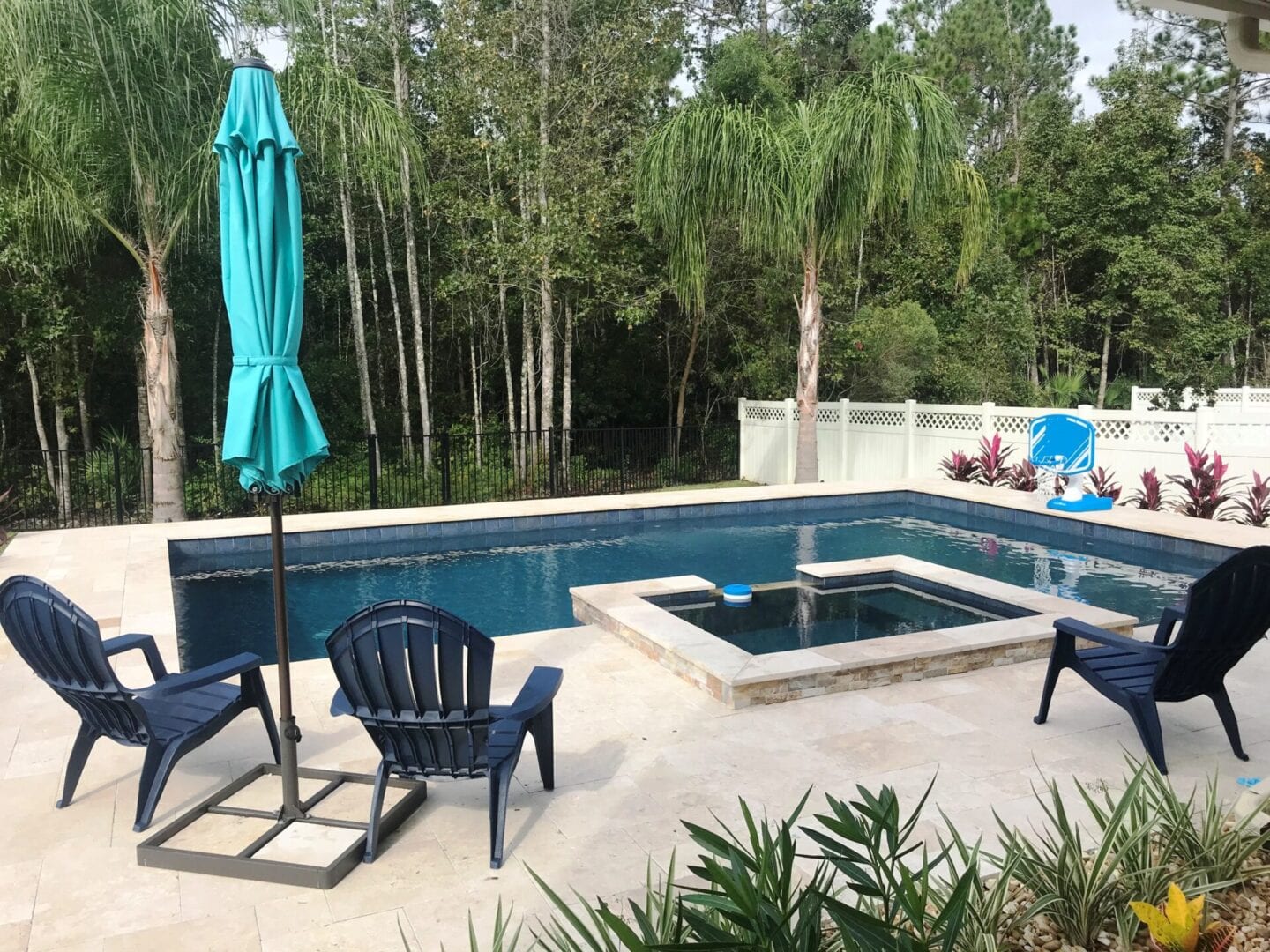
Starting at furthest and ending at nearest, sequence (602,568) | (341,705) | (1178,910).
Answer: (602,568), (341,705), (1178,910)

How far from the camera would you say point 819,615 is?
22.9ft

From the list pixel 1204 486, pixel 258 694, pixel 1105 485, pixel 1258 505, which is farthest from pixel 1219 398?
pixel 258 694

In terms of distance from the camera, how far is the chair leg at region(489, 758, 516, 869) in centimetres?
299

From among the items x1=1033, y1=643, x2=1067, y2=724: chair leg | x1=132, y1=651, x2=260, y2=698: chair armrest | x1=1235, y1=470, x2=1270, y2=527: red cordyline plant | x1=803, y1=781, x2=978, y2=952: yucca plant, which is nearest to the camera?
x1=803, y1=781, x2=978, y2=952: yucca plant

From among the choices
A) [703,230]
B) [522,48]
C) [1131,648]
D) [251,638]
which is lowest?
[251,638]

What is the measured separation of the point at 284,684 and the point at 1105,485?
10.8 m

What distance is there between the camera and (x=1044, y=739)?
13.5ft

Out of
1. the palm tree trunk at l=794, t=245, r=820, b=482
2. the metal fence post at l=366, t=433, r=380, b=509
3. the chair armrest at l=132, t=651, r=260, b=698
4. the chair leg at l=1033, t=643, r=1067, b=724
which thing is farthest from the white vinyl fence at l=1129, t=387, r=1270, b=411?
the chair armrest at l=132, t=651, r=260, b=698

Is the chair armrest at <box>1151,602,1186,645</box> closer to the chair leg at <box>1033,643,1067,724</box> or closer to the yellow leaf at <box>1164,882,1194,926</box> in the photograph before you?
the chair leg at <box>1033,643,1067,724</box>

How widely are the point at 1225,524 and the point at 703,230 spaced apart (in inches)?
264

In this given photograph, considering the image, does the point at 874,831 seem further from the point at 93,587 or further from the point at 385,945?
the point at 93,587

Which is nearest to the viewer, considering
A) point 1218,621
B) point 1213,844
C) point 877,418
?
point 1213,844

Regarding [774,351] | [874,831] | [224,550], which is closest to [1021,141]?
[774,351]

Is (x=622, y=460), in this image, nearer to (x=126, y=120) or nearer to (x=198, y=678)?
(x=126, y=120)
